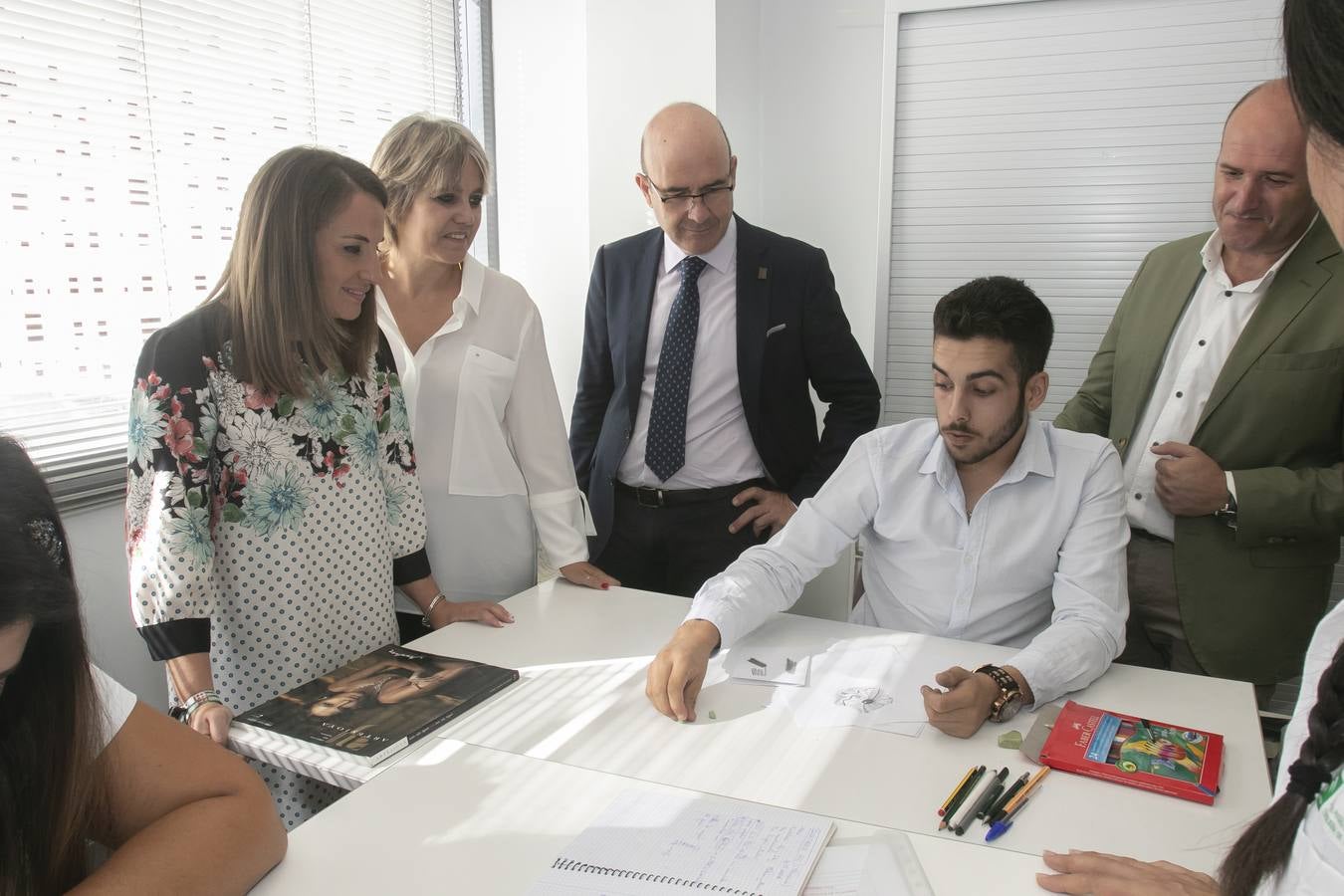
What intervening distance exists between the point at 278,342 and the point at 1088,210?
8.44 feet

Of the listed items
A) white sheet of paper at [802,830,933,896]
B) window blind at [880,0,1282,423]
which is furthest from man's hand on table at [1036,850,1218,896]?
window blind at [880,0,1282,423]

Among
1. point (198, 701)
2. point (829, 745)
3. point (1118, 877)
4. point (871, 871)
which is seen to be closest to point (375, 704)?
point (198, 701)

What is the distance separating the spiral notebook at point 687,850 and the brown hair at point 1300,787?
0.46 m

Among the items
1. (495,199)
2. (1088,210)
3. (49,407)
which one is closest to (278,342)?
(49,407)

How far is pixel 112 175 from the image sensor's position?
2314 millimetres

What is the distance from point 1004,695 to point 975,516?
522mm

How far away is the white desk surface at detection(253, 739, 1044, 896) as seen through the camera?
1079 millimetres

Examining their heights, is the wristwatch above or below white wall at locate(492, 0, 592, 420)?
below

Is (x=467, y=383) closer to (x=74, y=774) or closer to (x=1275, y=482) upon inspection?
(x=74, y=774)

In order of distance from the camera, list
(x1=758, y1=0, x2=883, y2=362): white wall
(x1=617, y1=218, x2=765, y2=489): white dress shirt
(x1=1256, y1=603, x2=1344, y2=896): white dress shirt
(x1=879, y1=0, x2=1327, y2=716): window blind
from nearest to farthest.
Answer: (x1=1256, y1=603, x2=1344, y2=896): white dress shirt < (x1=617, y1=218, x2=765, y2=489): white dress shirt < (x1=879, y1=0, x2=1327, y2=716): window blind < (x1=758, y1=0, x2=883, y2=362): white wall

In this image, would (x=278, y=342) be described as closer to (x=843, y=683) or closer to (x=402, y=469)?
(x=402, y=469)

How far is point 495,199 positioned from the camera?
370cm

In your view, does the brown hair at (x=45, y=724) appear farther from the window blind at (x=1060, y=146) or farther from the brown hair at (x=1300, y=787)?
the window blind at (x=1060, y=146)

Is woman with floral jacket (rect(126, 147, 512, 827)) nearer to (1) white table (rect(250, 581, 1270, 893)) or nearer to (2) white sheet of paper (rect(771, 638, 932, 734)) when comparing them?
(1) white table (rect(250, 581, 1270, 893))
